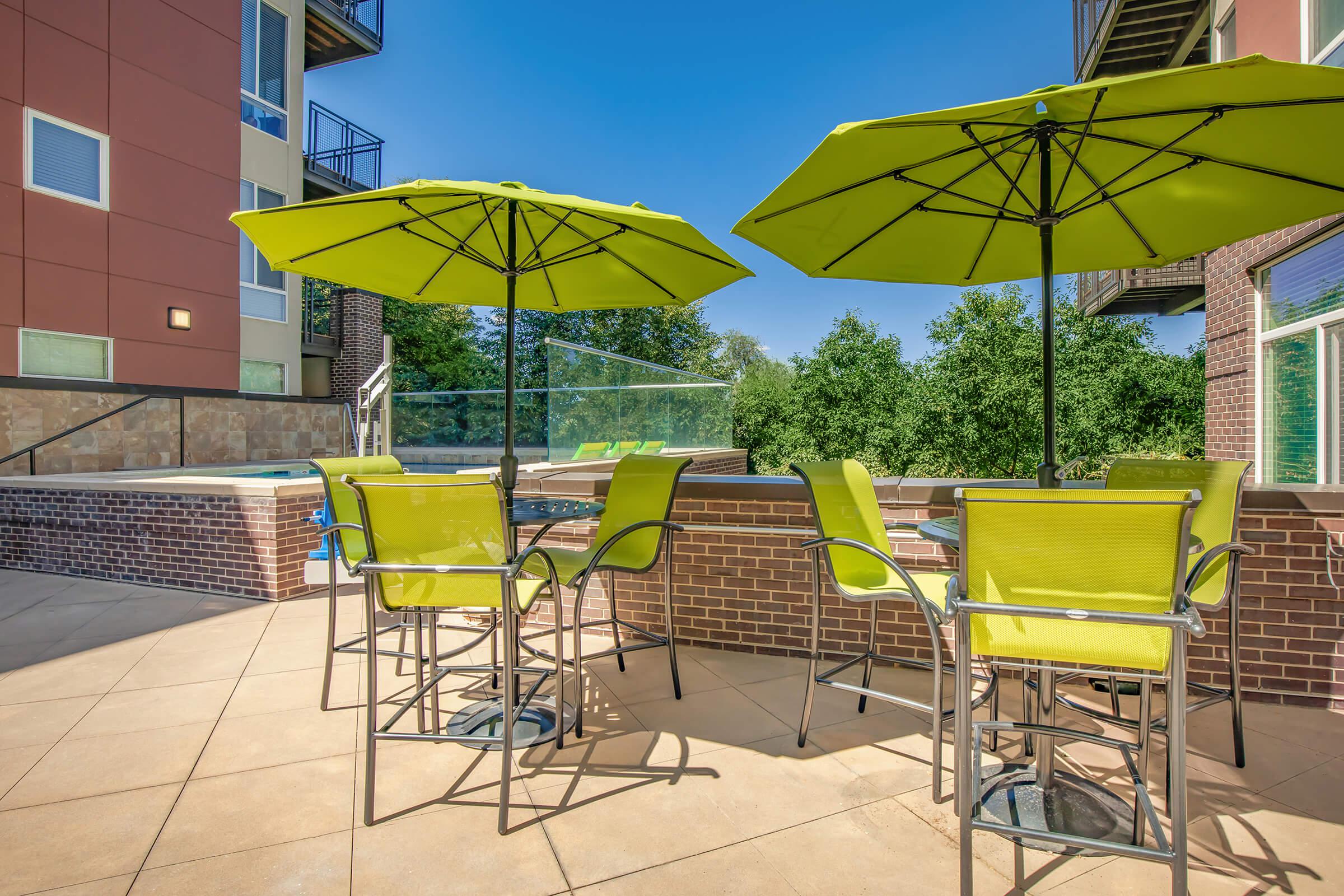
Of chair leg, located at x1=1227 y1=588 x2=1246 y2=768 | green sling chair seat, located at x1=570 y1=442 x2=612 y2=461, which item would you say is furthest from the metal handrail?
chair leg, located at x1=1227 y1=588 x2=1246 y2=768

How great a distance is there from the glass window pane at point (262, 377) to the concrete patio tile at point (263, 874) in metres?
11.0

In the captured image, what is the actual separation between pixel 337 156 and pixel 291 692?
45.6ft

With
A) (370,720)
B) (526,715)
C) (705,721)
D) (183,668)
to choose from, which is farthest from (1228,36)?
(183,668)

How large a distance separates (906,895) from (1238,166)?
9.10 feet

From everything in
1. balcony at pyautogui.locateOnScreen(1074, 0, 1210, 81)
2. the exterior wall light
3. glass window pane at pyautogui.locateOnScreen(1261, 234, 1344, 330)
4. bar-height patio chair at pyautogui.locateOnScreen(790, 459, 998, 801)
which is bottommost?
bar-height patio chair at pyautogui.locateOnScreen(790, 459, 998, 801)

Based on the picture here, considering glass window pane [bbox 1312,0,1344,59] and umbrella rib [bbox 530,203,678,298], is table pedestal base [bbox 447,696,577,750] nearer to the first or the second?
umbrella rib [bbox 530,203,678,298]

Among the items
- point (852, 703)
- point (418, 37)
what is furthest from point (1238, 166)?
point (418, 37)

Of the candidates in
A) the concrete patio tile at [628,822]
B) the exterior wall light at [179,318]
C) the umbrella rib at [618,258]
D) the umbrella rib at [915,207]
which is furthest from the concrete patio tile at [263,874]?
the exterior wall light at [179,318]

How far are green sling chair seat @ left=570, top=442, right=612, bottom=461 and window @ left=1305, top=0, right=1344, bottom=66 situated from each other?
6.82m

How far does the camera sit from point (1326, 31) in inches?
194

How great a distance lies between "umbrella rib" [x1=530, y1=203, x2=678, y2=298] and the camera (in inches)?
125

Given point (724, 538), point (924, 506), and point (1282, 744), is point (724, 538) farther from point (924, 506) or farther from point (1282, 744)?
point (1282, 744)

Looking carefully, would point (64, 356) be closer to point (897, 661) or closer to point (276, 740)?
point (276, 740)

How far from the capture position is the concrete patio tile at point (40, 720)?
264 cm
